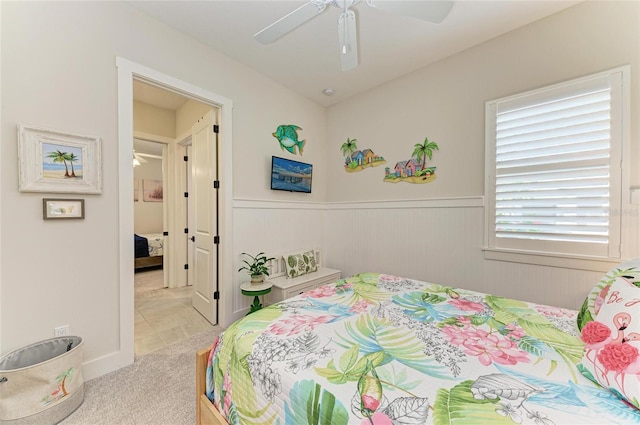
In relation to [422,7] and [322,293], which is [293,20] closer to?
[422,7]

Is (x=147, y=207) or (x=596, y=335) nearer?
(x=596, y=335)

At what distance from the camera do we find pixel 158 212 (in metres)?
6.43

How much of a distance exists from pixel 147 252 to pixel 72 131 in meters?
3.75

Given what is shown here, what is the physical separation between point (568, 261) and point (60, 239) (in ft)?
12.2

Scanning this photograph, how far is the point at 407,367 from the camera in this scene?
91cm

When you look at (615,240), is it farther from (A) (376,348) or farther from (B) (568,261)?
(A) (376,348)

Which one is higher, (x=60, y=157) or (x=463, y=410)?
(x=60, y=157)

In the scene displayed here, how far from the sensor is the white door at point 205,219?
2674 millimetres

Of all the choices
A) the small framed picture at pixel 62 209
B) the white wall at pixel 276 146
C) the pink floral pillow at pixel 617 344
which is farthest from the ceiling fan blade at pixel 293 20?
the pink floral pillow at pixel 617 344

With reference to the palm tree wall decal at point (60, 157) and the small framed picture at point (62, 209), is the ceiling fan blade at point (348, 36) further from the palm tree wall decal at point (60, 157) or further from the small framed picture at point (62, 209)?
the small framed picture at point (62, 209)

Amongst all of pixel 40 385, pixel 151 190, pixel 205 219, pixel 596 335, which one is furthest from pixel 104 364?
pixel 151 190

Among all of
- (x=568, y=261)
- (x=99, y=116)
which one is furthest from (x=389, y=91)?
(x=99, y=116)

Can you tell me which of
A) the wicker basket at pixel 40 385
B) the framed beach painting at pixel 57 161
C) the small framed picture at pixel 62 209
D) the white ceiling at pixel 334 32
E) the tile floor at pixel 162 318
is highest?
the white ceiling at pixel 334 32

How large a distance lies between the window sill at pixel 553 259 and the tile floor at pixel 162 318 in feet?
9.62
